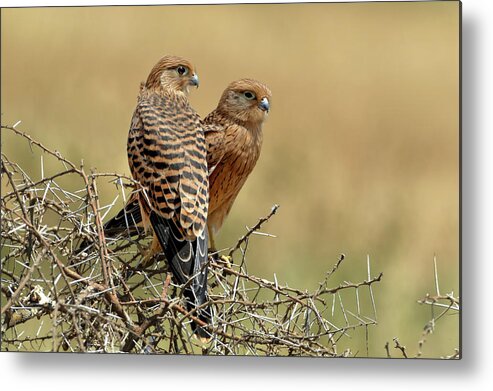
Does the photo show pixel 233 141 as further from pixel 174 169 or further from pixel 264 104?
pixel 174 169

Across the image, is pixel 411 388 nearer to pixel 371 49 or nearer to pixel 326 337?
pixel 326 337

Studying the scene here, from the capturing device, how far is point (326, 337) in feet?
12.5

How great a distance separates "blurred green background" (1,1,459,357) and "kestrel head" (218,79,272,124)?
0.04 m

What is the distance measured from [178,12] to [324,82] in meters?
0.65

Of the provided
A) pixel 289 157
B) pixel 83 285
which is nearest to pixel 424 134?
pixel 289 157

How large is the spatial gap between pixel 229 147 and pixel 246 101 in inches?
8.9

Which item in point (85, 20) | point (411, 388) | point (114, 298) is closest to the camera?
point (114, 298)

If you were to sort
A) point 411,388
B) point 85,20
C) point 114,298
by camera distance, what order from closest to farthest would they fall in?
point 114,298
point 411,388
point 85,20

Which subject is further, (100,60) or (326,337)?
(100,60)

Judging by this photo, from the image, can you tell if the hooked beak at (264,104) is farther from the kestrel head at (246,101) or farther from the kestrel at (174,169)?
the kestrel at (174,169)

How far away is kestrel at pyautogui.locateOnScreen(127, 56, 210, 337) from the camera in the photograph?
12.3ft

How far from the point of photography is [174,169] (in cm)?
389

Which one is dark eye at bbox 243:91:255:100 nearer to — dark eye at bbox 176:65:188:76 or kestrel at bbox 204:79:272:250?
kestrel at bbox 204:79:272:250

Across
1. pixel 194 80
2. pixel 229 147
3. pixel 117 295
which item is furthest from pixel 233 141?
pixel 117 295
